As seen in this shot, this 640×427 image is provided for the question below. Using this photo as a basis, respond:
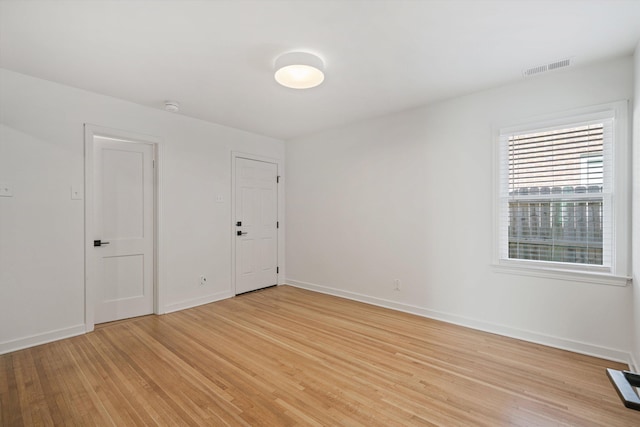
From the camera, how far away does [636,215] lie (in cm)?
236

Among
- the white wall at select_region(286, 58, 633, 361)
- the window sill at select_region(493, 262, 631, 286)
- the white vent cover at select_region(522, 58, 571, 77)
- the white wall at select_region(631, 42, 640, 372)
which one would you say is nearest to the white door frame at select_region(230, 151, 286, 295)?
the white wall at select_region(286, 58, 633, 361)

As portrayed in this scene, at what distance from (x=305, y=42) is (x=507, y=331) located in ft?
11.3

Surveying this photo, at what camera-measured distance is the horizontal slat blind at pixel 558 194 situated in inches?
107

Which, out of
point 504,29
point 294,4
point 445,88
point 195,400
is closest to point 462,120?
point 445,88

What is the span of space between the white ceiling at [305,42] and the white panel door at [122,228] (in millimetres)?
746

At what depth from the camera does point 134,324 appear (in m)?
3.46

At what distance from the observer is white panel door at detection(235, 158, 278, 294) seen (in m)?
4.76

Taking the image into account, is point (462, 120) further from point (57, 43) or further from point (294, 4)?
point (57, 43)

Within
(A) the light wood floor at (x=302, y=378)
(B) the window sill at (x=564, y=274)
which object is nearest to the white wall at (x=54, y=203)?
(A) the light wood floor at (x=302, y=378)

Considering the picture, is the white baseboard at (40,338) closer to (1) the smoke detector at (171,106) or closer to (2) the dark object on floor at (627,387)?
(1) the smoke detector at (171,106)

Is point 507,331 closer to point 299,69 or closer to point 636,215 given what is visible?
point 636,215

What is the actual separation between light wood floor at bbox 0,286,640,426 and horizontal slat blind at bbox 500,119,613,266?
38.8 inches

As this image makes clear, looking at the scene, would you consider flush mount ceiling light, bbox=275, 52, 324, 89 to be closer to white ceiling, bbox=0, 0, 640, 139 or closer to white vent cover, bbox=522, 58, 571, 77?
white ceiling, bbox=0, 0, 640, 139

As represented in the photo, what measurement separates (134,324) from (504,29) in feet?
15.2
